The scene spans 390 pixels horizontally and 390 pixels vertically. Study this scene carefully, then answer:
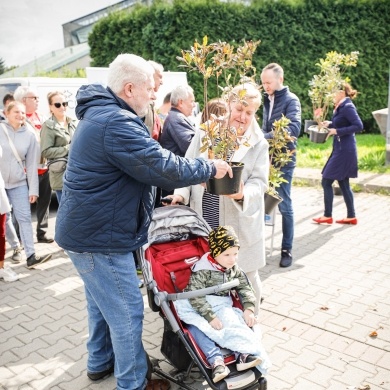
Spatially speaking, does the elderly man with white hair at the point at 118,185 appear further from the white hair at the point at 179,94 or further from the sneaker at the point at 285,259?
the sneaker at the point at 285,259

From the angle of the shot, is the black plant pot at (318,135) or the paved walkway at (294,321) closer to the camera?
the paved walkway at (294,321)

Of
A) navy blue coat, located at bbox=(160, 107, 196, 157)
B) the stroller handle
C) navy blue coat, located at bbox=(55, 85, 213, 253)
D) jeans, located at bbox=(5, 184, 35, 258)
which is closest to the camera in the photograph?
navy blue coat, located at bbox=(55, 85, 213, 253)

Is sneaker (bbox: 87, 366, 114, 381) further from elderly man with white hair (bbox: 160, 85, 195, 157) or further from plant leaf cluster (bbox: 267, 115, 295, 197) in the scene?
plant leaf cluster (bbox: 267, 115, 295, 197)

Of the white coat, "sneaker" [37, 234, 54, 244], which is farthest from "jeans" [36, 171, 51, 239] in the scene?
the white coat

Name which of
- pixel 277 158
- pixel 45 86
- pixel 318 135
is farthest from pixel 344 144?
pixel 45 86

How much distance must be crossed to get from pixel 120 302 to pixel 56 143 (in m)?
3.71

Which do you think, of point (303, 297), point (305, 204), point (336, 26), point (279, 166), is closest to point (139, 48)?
point (336, 26)

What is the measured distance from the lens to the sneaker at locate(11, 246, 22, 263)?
6.20 meters

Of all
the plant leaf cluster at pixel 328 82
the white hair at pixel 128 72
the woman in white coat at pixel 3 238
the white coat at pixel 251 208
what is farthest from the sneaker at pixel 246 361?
the plant leaf cluster at pixel 328 82

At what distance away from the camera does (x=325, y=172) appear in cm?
714

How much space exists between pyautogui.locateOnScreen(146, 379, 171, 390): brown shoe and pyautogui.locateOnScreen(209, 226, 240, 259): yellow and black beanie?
3.34 ft

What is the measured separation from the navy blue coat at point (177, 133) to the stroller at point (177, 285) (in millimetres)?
1342

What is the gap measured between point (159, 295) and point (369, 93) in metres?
14.2

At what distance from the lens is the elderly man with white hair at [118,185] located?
2.64 meters
